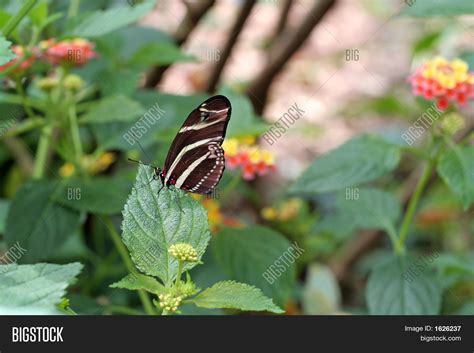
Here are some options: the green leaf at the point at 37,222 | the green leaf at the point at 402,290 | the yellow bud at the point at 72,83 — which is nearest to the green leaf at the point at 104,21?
the yellow bud at the point at 72,83

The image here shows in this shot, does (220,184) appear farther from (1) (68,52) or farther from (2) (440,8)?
(2) (440,8)

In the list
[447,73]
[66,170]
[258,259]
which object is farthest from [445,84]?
[66,170]

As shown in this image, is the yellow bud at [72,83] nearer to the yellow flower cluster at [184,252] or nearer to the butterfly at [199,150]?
the butterfly at [199,150]

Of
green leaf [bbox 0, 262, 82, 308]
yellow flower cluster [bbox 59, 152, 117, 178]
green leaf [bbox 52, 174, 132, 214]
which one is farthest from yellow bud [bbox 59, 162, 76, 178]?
green leaf [bbox 0, 262, 82, 308]

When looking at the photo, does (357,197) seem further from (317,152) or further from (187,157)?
(317,152)
